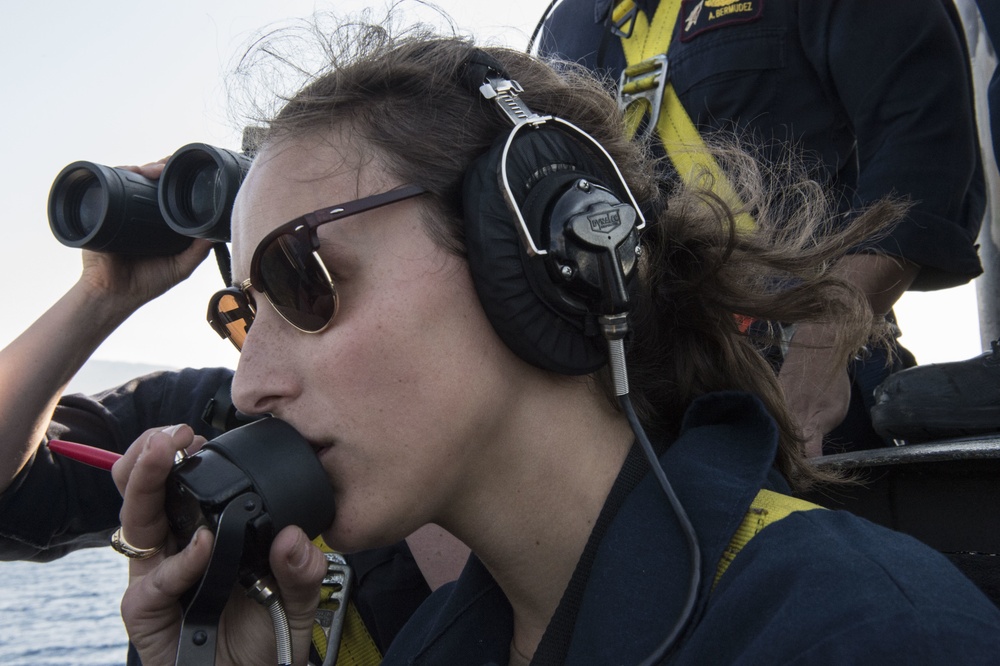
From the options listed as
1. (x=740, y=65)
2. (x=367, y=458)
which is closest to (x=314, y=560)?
(x=367, y=458)

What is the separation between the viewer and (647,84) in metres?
2.26

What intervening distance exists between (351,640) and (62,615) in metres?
1.55

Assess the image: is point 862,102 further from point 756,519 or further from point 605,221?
point 756,519

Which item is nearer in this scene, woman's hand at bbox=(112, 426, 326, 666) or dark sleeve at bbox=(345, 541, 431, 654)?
woman's hand at bbox=(112, 426, 326, 666)

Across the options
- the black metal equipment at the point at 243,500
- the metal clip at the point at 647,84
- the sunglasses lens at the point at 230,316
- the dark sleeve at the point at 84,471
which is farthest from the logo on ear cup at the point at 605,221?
the dark sleeve at the point at 84,471

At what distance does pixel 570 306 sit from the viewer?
1224 millimetres

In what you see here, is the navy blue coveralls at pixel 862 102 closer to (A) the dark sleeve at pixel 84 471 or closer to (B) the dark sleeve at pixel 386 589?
(B) the dark sleeve at pixel 386 589

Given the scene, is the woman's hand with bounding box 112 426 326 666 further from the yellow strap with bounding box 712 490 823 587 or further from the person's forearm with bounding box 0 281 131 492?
the person's forearm with bounding box 0 281 131 492

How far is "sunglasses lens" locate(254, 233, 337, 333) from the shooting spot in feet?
4.03

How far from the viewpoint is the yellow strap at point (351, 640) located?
5.26ft

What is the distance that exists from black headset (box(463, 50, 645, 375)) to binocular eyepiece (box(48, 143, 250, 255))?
0.69m

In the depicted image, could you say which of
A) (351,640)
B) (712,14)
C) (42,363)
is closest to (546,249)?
(351,640)

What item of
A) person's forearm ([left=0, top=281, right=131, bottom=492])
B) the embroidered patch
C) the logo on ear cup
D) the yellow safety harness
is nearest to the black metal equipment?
the yellow safety harness

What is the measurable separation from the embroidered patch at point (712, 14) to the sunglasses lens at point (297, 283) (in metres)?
1.41
